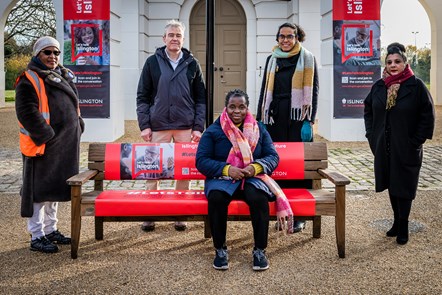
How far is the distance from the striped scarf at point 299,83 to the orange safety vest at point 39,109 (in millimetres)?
1953

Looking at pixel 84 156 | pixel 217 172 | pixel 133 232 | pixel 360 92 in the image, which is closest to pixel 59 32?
pixel 84 156

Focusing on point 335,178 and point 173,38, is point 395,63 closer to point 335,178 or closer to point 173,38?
point 335,178

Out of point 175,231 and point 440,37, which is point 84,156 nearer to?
point 175,231

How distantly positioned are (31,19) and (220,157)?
2672 centimetres

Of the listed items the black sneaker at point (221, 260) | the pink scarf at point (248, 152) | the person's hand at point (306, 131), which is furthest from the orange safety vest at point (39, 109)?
the person's hand at point (306, 131)

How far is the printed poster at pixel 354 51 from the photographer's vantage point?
1239 centimetres

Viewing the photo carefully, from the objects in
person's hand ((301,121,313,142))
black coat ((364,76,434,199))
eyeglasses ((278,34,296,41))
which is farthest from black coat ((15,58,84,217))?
black coat ((364,76,434,199))

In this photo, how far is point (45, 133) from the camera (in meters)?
4.87

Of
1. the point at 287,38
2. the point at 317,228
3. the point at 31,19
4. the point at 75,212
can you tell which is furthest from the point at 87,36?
the point at 31,19

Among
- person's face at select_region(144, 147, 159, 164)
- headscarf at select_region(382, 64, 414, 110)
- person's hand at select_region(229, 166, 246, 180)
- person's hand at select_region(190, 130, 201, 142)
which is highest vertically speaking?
headscarf at select_region(382, 64, 414, 110)

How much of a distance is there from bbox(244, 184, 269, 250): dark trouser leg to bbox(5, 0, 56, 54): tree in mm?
25855

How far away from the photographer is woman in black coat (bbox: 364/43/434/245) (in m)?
5.18

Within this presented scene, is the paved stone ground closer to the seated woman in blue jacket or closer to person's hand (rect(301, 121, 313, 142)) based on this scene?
person's hand (rect(301, 121, 313, 142))

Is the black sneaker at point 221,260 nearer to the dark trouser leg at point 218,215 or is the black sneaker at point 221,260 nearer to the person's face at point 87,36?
the dark trouser leg at point 218,215
